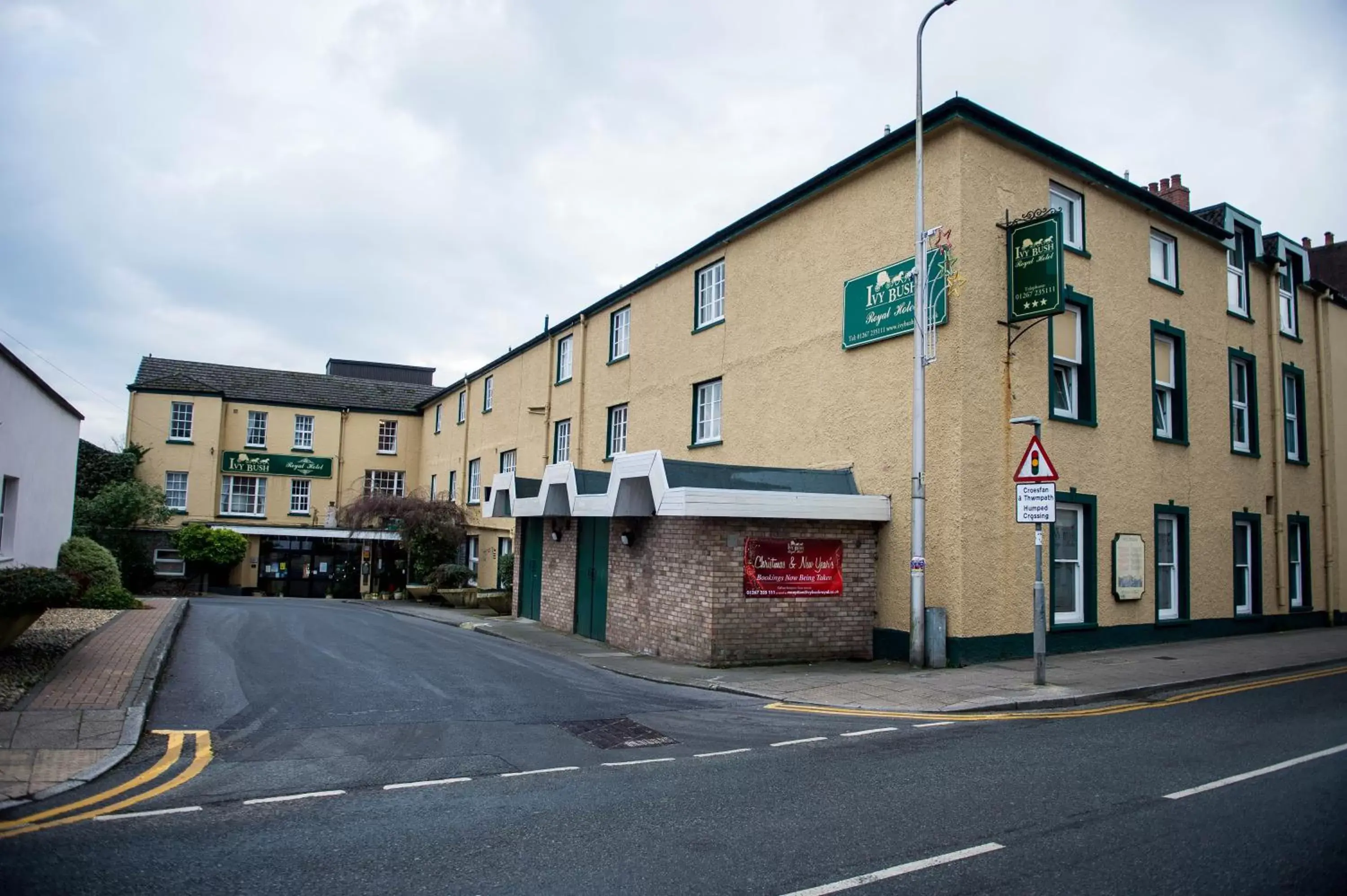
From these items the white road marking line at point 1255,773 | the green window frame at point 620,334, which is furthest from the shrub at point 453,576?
the white road marking line at point 1255,773

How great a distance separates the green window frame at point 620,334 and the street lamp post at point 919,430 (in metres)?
11.2

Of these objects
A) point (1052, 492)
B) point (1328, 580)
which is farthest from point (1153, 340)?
point (1328, 580)

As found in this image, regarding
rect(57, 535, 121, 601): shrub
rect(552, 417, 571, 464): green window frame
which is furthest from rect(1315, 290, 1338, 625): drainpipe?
rect(57, 535, 121, 601): shrub

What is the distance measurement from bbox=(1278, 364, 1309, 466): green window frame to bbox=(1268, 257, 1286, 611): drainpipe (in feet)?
0.98

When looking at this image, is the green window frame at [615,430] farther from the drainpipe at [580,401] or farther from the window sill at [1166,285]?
the window sill at [1166,285]

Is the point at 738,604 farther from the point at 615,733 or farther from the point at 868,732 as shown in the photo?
the point at 615,733

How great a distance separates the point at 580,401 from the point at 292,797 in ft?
65.5

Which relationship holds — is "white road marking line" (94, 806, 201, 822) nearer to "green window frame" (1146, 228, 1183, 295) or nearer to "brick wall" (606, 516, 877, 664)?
"brick wall" (606, 516, 877, 664)

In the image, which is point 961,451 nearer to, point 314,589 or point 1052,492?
point 1052,492

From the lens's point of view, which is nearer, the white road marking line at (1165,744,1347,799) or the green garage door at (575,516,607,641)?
the white road marking line at (1165,744,1347,799)

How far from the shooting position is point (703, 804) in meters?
6.15

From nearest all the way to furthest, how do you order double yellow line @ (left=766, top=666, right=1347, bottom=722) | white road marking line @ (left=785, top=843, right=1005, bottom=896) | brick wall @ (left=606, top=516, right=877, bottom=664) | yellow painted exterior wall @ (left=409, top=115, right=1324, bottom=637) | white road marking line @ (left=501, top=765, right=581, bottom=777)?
white road marking line @ (left=785, top=843, right=1005, bottom=896) → white road marking line @ (left=501, top=765, right=581, bottom=777) → double yellow line @ (left=766, top=666, right=1347, bottom=722) → brick wall @ (left=606, top=516, right=877, bottom=664) → yellow painted exterior wall @ (left=409, top=115, right=1324, bottom=637)

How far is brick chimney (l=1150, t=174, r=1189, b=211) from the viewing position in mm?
19047

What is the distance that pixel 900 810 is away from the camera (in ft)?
19.5
